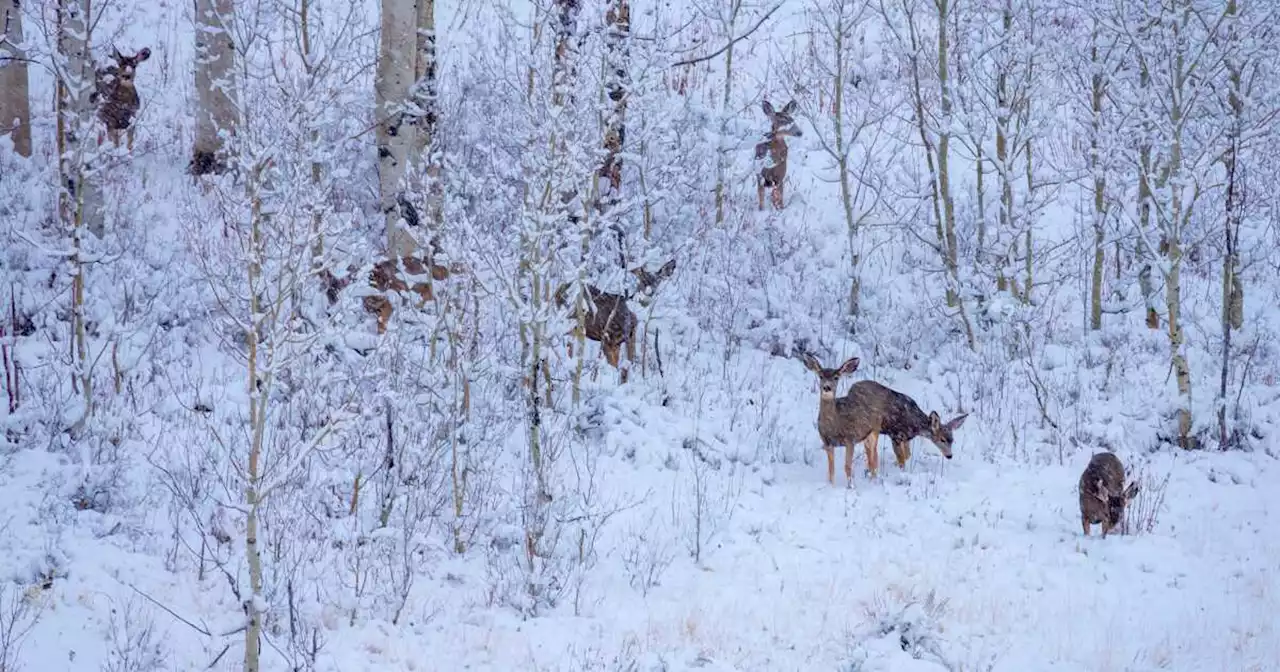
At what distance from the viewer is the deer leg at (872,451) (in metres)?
8.70

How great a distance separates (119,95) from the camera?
13.2 meters

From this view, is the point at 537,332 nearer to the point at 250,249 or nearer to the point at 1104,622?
the point at 250,249

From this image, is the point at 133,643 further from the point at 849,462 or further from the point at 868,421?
the point at 868,421

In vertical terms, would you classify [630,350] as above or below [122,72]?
below

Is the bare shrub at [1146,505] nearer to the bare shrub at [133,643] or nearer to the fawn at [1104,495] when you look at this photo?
the fawn at [1104,495]

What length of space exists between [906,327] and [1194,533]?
15.2ft

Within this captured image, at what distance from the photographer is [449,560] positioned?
6863 mm

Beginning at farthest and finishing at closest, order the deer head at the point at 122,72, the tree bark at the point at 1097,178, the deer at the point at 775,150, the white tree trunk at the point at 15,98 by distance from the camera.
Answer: the deer at the point at 775,150, the deer head at the point at 122,72, the white tree trunk at the point at 15,98, the tree bark at the point at 1097,178

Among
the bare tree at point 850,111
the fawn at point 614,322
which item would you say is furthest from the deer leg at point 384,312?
the bare tree at point 850,111

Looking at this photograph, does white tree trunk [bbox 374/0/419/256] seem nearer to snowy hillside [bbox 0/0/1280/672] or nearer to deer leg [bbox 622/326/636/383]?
snowy hillside [bbox 0/0/1280/672]

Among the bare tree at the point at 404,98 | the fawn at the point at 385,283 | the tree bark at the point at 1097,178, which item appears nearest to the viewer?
the bare tree at the point at 404,98

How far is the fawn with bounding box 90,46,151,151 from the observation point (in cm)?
1306

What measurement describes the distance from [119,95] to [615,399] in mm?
8160

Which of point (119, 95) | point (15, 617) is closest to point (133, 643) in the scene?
point (15, 617)
